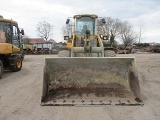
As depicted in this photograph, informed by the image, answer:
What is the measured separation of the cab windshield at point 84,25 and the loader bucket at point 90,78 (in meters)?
4.12

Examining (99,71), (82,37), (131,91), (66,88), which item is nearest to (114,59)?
(99,71)

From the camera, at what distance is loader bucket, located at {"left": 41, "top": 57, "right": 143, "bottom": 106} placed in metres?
5.91

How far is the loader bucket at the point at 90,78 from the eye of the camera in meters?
5.91

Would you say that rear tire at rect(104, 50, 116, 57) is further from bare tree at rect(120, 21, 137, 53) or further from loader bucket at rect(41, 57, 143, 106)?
bare tree at rect(120, 21, 137, 53)

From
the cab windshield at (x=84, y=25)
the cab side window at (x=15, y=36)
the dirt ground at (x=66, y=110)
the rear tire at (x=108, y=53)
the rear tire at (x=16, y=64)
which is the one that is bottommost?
the dirt ground at (x=66, y=110)

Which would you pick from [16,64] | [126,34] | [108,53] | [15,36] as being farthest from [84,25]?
[126,34]

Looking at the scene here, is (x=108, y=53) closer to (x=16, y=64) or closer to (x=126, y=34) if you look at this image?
(x=16, y=64)

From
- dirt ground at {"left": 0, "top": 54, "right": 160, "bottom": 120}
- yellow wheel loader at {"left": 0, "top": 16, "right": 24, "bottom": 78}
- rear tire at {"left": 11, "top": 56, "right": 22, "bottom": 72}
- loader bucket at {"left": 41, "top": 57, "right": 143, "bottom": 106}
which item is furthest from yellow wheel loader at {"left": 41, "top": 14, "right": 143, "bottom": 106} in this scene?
rear tire at {"left": 11, "top": 56, "right": 22, "bottom": 72}

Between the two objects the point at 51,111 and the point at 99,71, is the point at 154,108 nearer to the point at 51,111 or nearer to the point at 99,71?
the point at 99,71

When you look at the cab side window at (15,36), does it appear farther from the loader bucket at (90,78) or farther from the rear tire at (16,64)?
the loader bucket at (90,78)

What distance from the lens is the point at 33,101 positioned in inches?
238

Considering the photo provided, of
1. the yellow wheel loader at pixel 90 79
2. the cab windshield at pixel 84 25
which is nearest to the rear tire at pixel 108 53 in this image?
the cab windshield at pixel 84 25

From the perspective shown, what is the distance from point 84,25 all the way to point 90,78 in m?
4.51

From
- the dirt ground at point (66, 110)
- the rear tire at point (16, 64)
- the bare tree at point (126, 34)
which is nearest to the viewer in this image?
the dirt ground at point (66, 110)
